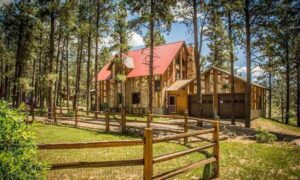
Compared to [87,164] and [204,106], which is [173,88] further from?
[87,164]

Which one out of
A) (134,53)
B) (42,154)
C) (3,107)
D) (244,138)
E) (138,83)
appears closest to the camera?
(3,107)

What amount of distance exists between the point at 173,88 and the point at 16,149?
30867 millimetres

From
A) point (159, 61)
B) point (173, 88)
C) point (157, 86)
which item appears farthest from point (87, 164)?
point (159, 61)

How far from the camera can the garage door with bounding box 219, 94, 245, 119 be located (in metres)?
30.6

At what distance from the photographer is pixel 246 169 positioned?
8547 millimetres

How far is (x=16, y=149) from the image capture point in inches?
142

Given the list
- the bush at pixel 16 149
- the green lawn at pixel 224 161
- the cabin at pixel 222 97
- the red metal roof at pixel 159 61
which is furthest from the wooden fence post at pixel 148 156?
the red metal roof at pixel 159 61

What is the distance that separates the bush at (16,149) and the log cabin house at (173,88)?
25.5 m

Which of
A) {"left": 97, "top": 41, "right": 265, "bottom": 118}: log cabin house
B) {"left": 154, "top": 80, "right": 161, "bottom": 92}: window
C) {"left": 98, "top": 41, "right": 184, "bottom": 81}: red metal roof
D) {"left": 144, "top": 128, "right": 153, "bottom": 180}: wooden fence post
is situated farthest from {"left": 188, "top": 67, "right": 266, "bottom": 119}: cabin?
{"left": 144, "top": 128, "right": 153, "bottom": 180}: wooden fence post

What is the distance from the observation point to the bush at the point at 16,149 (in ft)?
11.0

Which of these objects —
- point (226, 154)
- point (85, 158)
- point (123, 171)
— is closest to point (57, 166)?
point (123, 171)

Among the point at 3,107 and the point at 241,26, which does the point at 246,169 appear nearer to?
the point at 3,107

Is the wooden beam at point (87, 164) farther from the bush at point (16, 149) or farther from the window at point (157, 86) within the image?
the window at point (157, 86)

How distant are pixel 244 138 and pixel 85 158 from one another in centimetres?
991
